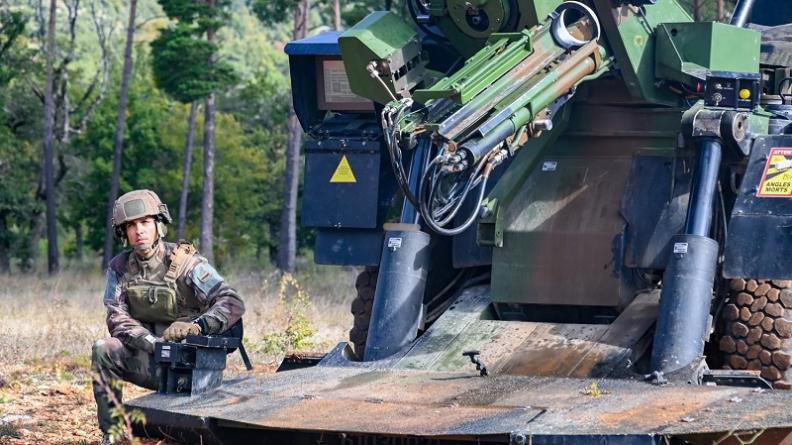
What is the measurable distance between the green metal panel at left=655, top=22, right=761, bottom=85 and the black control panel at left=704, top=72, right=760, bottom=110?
0.18m

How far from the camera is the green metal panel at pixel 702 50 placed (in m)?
8.46

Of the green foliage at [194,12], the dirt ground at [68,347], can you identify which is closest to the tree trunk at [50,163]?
the green foliage at [194,12]

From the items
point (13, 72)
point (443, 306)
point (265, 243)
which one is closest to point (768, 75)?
point (443, 306)

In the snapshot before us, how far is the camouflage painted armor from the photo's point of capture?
8.19 meters

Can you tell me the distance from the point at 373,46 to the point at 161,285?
5.49 ft

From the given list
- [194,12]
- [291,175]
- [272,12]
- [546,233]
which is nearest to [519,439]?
[546,233]

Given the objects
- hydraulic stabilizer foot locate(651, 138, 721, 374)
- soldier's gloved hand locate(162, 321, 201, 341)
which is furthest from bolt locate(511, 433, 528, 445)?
soldier's gloved hand locate(162, 321, 201, 341)

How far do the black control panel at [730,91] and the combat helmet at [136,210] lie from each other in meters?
2.87

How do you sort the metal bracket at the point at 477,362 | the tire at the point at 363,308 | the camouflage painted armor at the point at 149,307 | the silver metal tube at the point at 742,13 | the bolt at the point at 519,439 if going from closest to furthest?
the bolt at the point at 519,439 < the metal bracket at the point at 477,362 < the camouflage painted armor at the point at 149,307 < the tire at the point at 363,308 < the silver metal tube at the point at 742,13

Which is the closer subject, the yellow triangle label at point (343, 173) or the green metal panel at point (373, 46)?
the green metal panel at point (373, 46)

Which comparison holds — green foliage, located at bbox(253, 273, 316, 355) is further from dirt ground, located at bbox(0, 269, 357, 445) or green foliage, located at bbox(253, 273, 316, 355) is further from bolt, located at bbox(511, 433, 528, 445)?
bolt, located at bbox(511, 433, 528, 445)

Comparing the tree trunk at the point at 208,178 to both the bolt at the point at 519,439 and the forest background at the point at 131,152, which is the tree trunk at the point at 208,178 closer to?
the forest background at the point at 131,152

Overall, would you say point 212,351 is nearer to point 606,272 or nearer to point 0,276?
point 606,272

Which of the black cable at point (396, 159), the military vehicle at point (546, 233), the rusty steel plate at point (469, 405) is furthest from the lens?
the black cable at point (396, 159)
